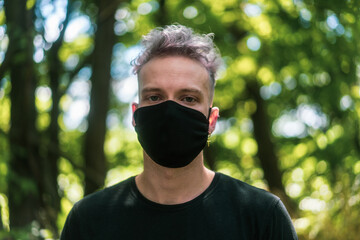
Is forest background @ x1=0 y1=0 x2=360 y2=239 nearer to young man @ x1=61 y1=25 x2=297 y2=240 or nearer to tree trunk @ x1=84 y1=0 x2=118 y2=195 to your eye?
tree trunk @ x1=84 y1=0 x2=118 y2=195

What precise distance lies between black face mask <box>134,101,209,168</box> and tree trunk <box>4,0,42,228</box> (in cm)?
314

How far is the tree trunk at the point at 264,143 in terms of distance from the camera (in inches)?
396

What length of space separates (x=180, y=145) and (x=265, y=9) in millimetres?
4846

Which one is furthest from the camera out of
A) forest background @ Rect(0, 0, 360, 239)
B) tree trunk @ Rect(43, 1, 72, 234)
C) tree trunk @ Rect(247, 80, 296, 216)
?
tree trunk @ Rect(247, 80, 296, 216)

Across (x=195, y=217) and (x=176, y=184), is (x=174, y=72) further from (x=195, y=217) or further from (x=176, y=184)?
(x=195, y=217)

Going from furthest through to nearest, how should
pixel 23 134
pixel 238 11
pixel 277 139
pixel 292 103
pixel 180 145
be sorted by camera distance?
pixel 277 139 < pixel 292 103 < pixel 238 11 < pixel 23 134 < pixel 180 145

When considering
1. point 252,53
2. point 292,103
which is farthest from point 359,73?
point 292,103

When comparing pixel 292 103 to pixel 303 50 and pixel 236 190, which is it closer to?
pixel 303 50

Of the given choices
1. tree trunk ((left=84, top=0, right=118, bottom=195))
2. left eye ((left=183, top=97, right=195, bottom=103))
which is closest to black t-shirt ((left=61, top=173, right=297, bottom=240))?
left eye ((left=183, top=97, right=195, bottom=103))

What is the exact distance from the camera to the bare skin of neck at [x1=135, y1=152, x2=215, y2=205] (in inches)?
90.2

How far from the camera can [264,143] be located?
10.4 meters

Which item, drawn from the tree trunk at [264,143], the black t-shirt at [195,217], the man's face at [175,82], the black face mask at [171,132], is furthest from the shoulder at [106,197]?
the tree trunk at [264,143]

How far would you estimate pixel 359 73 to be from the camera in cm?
607

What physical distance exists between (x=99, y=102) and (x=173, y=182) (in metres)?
4.74
